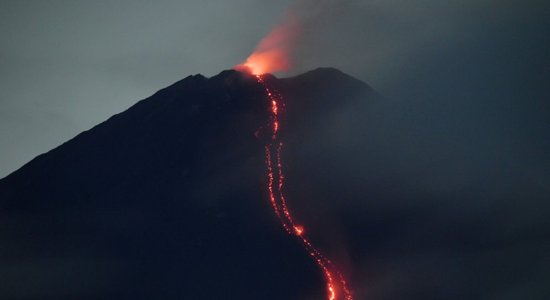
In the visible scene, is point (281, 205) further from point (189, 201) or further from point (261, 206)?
Result: point (189, 201)

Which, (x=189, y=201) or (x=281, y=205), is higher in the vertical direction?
(x=189, y=201)

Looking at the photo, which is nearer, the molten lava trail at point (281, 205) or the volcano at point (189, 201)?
the molten lava trail at point (281, 205)

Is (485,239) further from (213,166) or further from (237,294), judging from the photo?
(213,166)

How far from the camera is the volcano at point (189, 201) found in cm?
7538

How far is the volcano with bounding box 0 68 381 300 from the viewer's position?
75375 mm

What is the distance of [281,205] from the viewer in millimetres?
84438

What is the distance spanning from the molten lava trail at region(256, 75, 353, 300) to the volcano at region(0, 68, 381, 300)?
0.98 m

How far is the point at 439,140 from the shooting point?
103562 mm

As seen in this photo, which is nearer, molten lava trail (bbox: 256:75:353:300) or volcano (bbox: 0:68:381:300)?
molten lava trail (bbox: 256:75:353:300)

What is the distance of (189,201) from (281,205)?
12.7m

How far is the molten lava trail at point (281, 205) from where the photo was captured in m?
70.7

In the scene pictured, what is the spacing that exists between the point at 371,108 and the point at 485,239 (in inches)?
1320

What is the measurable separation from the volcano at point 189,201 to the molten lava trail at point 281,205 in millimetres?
978

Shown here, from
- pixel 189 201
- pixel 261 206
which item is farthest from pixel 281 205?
pixel 189 201
